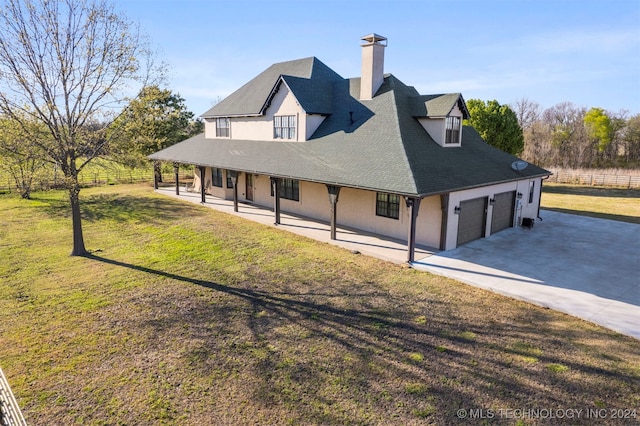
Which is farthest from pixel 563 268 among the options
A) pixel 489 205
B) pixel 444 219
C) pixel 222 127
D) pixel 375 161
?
pixel 222 127

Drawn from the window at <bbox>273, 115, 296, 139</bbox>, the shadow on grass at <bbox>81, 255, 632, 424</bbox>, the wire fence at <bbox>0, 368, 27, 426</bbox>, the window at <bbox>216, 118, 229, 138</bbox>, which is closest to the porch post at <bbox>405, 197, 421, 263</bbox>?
the shadow on grass at <bbox>81, 255, 632, 424</bbox>

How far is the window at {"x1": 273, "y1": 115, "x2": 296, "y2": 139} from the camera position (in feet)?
67.1

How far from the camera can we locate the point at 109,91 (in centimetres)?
1352

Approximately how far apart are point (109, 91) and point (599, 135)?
5854cm

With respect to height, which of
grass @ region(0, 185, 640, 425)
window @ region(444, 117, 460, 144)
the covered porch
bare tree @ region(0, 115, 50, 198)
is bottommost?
grass @ region(0, 185, 640, 425)

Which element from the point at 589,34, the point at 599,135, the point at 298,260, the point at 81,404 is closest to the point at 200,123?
the point at 298,260

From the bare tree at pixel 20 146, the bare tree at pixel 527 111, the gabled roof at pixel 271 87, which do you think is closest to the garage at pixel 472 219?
the gabled roof at pixel 271 87

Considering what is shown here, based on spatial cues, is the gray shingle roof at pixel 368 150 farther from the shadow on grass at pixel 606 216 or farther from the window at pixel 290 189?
the shadow on grass at pixel 606 216

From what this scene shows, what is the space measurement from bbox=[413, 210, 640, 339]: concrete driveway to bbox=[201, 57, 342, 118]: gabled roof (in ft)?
36.9

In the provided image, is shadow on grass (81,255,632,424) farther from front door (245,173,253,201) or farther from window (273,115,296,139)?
front door (245,173,253,201)

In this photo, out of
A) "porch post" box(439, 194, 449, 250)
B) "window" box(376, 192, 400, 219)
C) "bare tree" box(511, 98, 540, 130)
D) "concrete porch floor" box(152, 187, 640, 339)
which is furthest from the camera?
"bare tree" box(511, 98, 540, 130)

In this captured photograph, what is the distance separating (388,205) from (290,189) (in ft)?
22.0

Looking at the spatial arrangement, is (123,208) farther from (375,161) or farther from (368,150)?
(375,161)

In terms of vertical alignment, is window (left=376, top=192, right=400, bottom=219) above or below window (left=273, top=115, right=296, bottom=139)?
below
